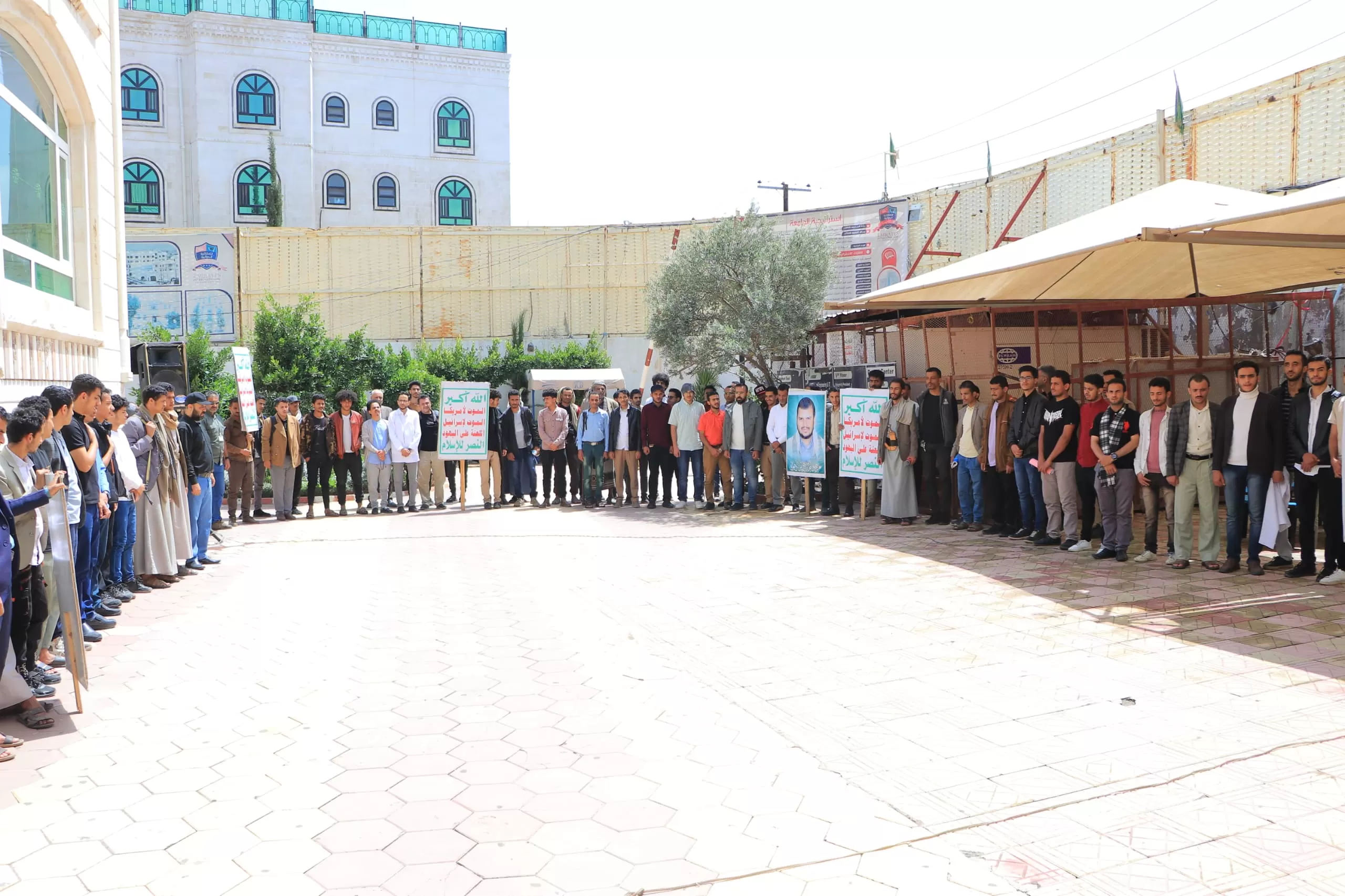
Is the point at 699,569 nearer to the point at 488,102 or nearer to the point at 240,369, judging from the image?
the point at 240,369

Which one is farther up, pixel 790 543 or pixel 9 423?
pixel 9 423

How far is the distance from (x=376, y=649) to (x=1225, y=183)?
1489 cm

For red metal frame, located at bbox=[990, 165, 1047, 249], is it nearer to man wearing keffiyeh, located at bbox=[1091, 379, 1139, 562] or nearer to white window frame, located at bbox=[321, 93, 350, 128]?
man wearing keffiyeh, located at bbox=[1091, 379, 1139, 562]

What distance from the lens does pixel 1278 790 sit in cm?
394

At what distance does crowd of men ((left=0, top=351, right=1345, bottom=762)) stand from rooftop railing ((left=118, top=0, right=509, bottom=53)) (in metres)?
26.7

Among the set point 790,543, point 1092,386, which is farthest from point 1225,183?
point 790,543

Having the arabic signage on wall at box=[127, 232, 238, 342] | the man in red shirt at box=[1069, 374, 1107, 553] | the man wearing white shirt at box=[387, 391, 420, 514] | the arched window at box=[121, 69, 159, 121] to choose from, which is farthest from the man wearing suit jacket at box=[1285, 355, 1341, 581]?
the arched window at box=[121, 69, 159, 121]

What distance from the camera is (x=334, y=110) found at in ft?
128

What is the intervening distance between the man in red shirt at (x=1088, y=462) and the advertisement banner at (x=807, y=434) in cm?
382

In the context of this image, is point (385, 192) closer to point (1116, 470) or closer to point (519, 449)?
point (519, 449)

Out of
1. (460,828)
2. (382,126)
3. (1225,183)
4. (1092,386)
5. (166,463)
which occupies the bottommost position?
(460,828)

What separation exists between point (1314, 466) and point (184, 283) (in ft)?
103

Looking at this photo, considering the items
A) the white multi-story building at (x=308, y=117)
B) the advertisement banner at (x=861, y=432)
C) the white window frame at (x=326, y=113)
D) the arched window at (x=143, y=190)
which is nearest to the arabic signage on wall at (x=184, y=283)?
the white multi-story building at (x=308, y=117)

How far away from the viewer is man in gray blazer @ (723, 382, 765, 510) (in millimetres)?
13969
